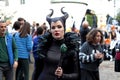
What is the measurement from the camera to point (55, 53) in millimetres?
5008

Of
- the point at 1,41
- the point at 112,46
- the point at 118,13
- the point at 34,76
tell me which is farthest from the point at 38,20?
the point at 118,13

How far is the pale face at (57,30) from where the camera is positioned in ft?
16.2

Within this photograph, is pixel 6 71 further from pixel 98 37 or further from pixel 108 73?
pixel 108 73

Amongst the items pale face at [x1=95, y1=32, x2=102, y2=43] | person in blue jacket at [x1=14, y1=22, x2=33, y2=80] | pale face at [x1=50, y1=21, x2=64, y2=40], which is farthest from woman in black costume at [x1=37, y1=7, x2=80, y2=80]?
person in blue jacket at [x1=14, y1=22, x2=33, y2=80]

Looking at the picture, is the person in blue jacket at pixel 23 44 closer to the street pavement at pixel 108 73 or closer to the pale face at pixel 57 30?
the street pavement at pixel 108 73

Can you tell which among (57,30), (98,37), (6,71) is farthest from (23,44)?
(57,30)

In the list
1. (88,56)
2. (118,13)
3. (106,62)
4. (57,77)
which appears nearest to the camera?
(57,77)

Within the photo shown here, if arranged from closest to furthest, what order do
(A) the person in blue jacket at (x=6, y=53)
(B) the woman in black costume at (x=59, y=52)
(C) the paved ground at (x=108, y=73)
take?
(B) the woman in black costume at (x=59, y=52), (A) the person in blue jacket at (x=6, y=53), (C) the paved ground at (x=108, y=73)

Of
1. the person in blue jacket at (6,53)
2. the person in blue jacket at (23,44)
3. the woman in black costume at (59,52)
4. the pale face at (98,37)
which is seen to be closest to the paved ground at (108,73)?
the person in blue jacket at (23,44)

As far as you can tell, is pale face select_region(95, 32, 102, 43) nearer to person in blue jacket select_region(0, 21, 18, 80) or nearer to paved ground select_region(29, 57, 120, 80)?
person in blue jacket select_region(0, 21, 18, 80)

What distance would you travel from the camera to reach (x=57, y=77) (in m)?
4.90

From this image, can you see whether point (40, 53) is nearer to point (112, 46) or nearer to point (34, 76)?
point (34, 76)

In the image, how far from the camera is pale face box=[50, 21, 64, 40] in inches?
194

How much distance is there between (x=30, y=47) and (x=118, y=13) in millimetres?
57903
